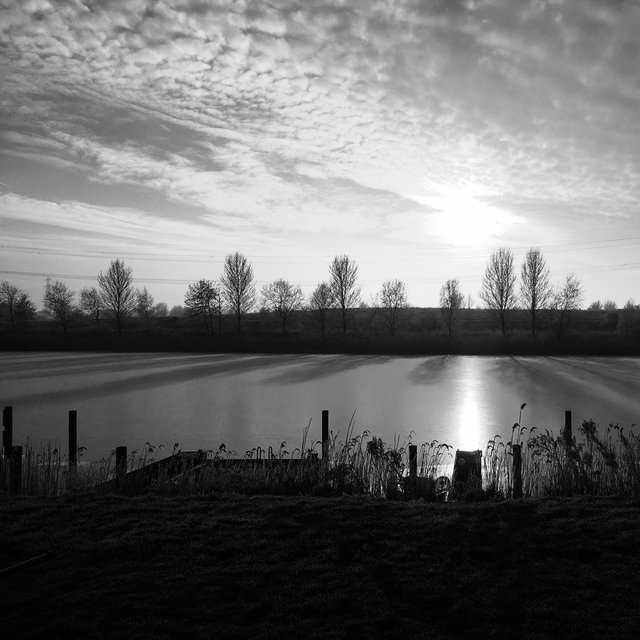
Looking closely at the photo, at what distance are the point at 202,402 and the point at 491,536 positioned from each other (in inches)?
459

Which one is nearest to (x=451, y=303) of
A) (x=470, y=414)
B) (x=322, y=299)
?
(x=322, y=299)

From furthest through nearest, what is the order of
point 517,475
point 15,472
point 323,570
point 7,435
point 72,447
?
point 7,435 < point 72,447 < point 15,472 < point 517,475 < point 323,570

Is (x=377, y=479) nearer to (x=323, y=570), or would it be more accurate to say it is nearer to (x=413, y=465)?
(x=413, y=465)

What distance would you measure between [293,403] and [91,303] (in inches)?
2436

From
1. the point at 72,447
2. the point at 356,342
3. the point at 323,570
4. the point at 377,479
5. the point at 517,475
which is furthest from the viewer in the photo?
the point at 356,342

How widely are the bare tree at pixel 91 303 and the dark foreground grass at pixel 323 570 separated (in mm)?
65649

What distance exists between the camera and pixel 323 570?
383 centimetres

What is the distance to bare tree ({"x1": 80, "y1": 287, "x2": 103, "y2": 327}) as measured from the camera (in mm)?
67419

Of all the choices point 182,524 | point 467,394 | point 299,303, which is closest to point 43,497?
point 182,524

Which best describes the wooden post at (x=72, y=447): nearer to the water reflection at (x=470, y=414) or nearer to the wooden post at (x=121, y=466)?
the wooden post at (x=121, y=466)

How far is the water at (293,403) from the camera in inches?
430

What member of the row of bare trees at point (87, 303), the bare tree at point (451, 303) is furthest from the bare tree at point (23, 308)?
the bare tree at point (451, 303)

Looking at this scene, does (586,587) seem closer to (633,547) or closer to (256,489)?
(633,547)

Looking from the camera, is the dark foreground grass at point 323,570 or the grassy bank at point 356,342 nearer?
the dark foreground grass at point 323,570
